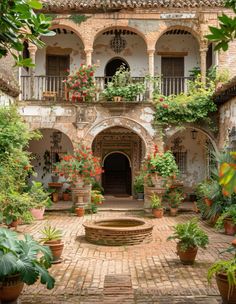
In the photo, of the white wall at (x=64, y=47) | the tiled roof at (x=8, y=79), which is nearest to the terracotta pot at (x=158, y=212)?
the tiled roof at (x=8, y=79)

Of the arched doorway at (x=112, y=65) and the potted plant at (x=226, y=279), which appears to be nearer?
the potted plant at (x=226, y=279)

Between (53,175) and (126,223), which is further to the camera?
(53,175)

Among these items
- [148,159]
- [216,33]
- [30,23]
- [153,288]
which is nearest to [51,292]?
[153,288]

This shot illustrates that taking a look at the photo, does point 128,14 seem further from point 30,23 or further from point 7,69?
point 30,23

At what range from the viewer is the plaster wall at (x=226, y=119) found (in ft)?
39.3

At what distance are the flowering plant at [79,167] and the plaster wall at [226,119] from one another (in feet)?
14.2

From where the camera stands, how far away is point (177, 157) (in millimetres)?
16906

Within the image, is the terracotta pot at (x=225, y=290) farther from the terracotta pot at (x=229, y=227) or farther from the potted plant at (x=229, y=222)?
the terracotta pot at (x=229, y=227)

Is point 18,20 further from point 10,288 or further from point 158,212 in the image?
point 158,212

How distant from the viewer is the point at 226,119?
12828mm

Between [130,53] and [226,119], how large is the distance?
5.76 metres

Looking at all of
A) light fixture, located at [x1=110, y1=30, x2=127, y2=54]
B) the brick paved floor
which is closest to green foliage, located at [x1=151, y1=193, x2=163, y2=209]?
the brick paved floor

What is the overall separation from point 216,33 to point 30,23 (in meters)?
1.49

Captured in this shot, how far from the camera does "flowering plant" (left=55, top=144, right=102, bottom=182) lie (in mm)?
12883
